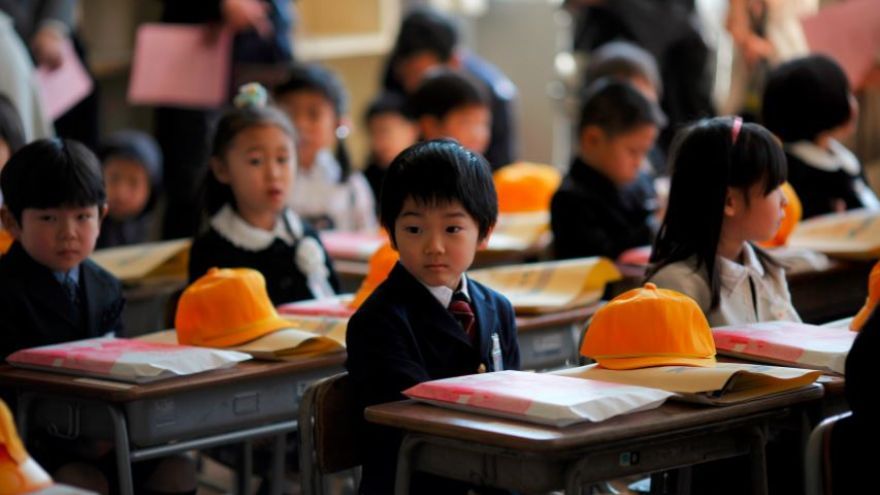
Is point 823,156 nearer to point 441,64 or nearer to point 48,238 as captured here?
point 441,64

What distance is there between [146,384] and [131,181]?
9.84 ft

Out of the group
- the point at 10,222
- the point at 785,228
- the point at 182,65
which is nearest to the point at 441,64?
the point at 182,65

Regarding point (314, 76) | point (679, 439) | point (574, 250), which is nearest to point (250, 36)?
point (314, 76)

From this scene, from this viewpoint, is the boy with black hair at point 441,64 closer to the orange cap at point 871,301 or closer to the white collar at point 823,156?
the white collar at point 823,156

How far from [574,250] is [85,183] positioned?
146 cm

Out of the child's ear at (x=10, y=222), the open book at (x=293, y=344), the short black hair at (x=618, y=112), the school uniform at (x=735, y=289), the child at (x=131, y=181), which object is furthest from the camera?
the child at (x=131, y=181)

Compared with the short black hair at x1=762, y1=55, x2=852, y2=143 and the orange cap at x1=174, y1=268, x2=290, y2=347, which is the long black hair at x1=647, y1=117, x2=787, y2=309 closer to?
the orange cap at x1=174, y1=268, x2=290, y2=347

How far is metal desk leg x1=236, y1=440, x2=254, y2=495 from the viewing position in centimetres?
340

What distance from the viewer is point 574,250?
4059mm

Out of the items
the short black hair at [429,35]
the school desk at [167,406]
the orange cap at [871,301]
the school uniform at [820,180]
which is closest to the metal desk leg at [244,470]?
the school desk at [167,406]

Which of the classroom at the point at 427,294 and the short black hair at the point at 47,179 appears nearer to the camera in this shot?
the classroom at the point at 427,294

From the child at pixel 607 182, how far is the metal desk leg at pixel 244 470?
1107mm

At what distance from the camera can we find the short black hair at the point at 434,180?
2590mm

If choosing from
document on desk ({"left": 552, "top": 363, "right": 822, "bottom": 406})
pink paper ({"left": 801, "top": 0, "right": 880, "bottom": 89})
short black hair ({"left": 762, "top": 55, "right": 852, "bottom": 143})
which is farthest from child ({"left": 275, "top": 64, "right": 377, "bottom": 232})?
document on desk ({"left": 552, "top": 363, "right": 822, "bottom": 406})
